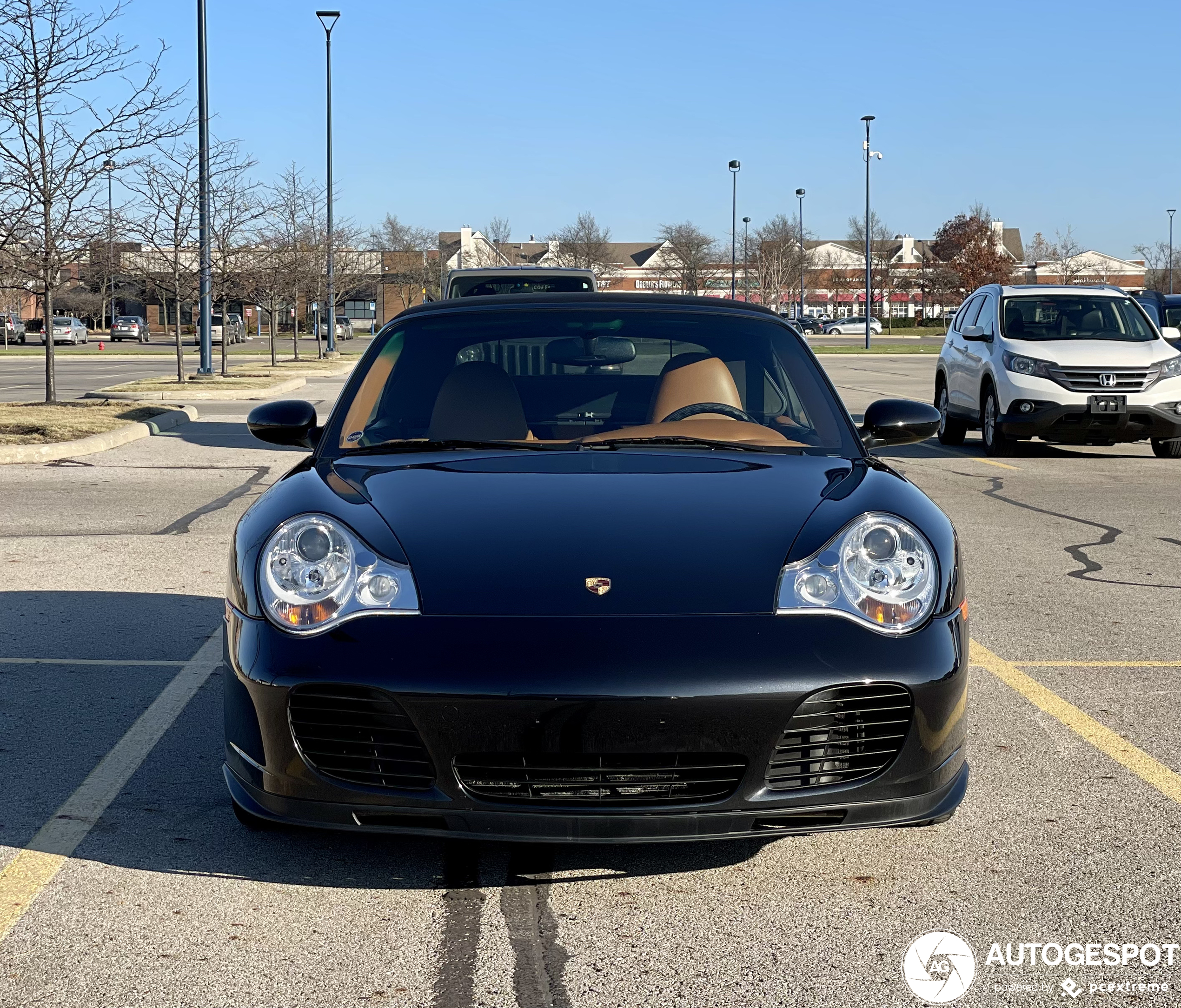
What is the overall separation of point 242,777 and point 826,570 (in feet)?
4.99

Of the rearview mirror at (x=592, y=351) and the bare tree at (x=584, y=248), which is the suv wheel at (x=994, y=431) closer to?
the rearview mirror at (x=592, y=351)

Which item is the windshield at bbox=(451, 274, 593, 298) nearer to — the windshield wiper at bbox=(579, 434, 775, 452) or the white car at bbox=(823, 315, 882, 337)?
the windshield wiper at bbox=(579, 434, 775, 452)

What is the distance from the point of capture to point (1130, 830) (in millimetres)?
3848

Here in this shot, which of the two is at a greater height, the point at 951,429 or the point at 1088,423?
the point at 1088,423

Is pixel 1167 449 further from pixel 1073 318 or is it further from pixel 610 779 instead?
pixel 610 779

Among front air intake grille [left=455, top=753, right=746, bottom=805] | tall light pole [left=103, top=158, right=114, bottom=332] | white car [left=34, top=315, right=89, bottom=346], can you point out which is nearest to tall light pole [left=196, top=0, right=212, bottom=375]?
tall light pole [left=103, top=158, right=114, bottom=332]

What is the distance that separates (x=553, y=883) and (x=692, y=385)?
77.2 inches

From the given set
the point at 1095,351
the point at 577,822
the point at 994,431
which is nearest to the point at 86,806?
the point at 577,822

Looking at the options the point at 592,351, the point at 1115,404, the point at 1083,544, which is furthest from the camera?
the point at 1115,404

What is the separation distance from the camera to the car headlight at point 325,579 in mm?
3354

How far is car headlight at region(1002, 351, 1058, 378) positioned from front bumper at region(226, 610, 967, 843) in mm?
11673

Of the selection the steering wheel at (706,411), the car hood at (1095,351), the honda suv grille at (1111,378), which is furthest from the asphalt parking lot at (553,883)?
the car hood at (1095,351)

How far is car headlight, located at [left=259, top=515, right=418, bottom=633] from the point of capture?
3.35m

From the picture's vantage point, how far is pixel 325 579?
11.3ft
